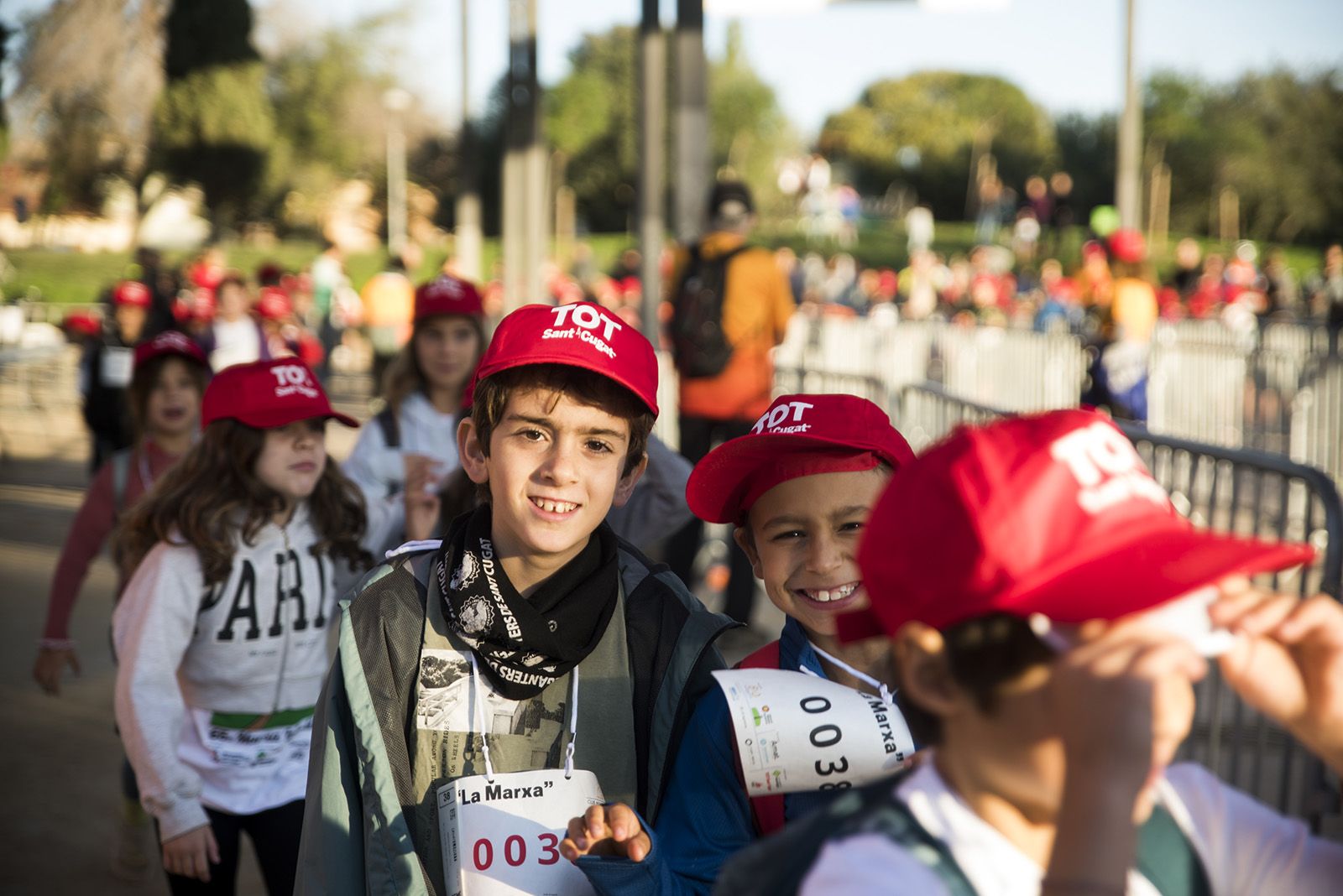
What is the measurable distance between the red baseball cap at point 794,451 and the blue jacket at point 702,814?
1.53 ft

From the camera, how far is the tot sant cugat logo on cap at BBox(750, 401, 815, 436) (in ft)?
8.42

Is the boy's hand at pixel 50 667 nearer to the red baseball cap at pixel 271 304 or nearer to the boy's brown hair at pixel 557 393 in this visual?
the boy's brown hair at pixel 557 393

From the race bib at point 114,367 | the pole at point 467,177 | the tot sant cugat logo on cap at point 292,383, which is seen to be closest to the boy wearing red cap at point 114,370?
the race bib at point 114,367

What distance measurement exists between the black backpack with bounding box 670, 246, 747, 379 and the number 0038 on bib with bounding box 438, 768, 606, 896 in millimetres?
5563

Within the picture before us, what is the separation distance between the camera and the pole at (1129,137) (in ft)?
54.6

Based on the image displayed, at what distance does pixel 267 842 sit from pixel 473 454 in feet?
4.73

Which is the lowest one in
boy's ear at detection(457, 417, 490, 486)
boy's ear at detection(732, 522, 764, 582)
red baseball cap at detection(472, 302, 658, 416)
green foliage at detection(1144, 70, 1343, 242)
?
boy's ear at detection(732, 522, 764, 582)

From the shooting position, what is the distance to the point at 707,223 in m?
8.42

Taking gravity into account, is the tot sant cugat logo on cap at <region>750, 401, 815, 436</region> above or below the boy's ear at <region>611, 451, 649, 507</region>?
above

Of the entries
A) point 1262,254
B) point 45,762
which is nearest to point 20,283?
point 45,762

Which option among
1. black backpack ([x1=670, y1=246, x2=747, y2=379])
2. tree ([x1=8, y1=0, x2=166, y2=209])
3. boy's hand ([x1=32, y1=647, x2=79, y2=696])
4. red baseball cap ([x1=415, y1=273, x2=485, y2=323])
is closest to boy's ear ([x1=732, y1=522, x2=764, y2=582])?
boy's hand ([x1=32, y1=647, x2=79, y2=696])

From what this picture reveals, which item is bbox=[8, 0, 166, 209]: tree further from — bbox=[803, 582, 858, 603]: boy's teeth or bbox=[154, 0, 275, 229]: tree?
bbox=[803, 582, 858, 603]: boy's teeth

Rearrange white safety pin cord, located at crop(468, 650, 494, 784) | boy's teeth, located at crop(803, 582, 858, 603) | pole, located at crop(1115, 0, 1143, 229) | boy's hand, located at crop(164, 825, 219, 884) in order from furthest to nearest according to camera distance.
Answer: pole, located at crop(1115, 0, 1143, 229) < boy's hand, located at crop(164, 825, 219, 884) < boy's teeth, located at crop(803, 582, 858, 603) < white safety pin cord, located at crop(468, 650, 494, 784)

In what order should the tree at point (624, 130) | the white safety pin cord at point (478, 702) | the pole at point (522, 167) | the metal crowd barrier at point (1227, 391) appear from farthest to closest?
the tree at point (624, 130) < the pole at point (522, 167) < the metal crowd barrier at point (1227, 391) < the white safety pin cord at point (478, 702)
